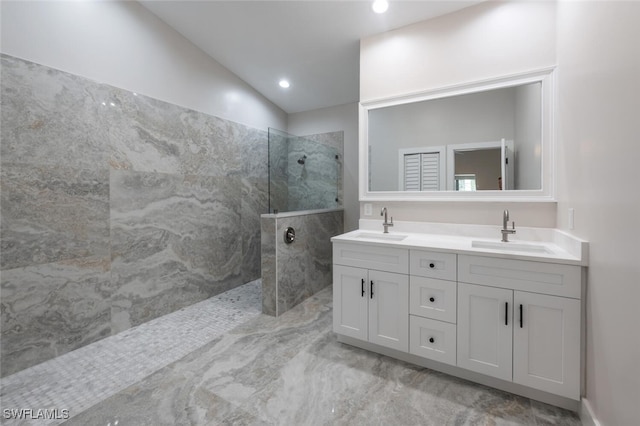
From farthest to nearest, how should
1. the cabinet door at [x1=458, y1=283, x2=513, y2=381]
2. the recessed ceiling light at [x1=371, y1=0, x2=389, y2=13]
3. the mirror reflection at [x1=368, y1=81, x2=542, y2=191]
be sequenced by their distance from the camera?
the recessed ceiling light at [x1=371, y1=0, x2=389, y2=13]
the mirror reflection at [x1=368, y1=81, x2=542, y2=191]
the cabinet door at [x1=458, y1=283, x2=513, y2=381]

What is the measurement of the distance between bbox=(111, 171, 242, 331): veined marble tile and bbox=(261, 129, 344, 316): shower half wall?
79cm

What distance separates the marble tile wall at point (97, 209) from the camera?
1.86 metres

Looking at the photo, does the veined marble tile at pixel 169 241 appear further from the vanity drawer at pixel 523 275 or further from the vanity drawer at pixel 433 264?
the vanity drawer at pixel 523 275

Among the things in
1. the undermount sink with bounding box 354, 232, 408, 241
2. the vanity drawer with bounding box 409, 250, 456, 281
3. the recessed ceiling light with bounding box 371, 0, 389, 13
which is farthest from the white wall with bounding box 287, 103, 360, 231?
the vanity drawer with bounding box 409, 250, 456, 281

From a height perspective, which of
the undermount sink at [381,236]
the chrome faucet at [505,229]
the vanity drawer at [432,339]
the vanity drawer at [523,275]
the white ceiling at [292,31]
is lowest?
the vanity drawer at [432,339]

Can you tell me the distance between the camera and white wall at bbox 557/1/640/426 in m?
0.97

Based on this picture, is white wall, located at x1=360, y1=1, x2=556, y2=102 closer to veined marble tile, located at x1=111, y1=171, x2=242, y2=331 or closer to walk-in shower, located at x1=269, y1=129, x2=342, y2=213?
walk-in shower, located at x1=269, y1=129, x2=342, y2=213

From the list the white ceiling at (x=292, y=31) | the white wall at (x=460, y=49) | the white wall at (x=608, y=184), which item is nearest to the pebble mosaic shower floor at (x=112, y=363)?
the white wall at (x=608, y=184)

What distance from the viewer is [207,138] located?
320 cm

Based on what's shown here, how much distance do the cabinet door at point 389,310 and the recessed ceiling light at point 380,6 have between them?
2.09 m

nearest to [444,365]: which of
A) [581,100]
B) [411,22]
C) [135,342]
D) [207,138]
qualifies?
[581,100]

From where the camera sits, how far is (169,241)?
2.82m

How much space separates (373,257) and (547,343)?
1077 mm

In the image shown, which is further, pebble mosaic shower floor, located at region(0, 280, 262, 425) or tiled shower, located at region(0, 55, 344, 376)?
tiled shower, located at region(0, 55, 344, 376)
